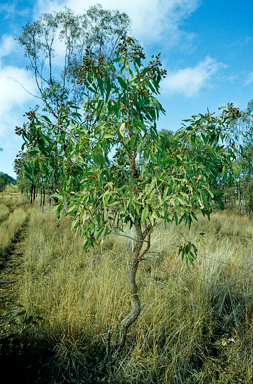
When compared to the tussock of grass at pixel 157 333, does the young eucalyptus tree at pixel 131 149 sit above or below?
above

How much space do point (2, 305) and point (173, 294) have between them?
244 cm

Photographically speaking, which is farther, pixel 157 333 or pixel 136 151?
pixel 157 333

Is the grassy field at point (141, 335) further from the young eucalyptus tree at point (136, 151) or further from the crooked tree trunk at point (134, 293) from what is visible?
the young eucalyptus tree at point (136, 151)

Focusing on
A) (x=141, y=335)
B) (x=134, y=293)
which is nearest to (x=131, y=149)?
(x=134, y=293)

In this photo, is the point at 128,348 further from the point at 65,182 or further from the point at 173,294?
the point at 65,182

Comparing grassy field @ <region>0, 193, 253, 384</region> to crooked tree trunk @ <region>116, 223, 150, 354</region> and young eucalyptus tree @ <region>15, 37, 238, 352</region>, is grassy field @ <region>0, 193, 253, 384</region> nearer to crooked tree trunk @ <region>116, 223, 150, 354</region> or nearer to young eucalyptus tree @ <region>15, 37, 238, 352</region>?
crooked tree trunk @ <region>116, 223, 150, 354</region>

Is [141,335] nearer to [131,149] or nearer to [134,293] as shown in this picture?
[134,293]

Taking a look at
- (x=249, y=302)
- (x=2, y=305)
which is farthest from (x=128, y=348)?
(x=2, y=305)

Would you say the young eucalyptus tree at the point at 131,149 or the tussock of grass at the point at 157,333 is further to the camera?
the tussock of grass at the point at 157,333

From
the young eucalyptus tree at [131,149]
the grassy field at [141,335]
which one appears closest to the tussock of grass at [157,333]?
the grassy field at [141,335]

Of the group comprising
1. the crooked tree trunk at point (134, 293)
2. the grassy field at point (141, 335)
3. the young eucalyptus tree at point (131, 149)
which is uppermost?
the young eucalyptus tree at point (131, 149)

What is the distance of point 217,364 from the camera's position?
7.32 feet

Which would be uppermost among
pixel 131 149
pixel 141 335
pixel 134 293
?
pixel 131 149

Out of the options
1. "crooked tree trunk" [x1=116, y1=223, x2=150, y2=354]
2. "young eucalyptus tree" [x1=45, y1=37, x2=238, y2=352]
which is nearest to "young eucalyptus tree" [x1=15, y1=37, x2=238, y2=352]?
"young eucalyptus tree" [x1=45, y1=37, x2=238, y2=352]
